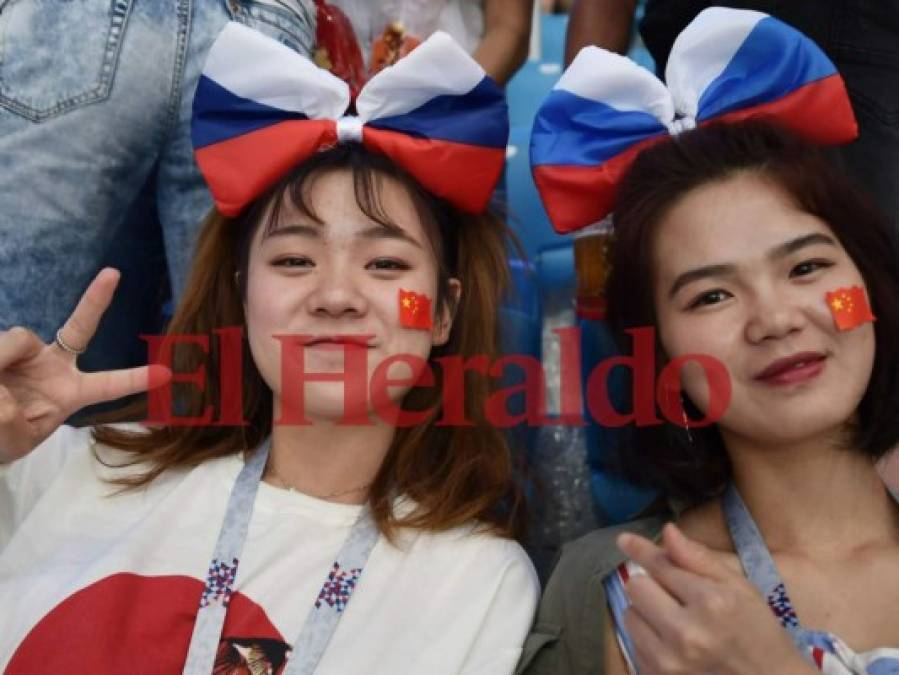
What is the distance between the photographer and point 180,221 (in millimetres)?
2021

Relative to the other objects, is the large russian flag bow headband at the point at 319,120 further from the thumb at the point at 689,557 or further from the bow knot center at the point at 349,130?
the thumb at the point at 689,557

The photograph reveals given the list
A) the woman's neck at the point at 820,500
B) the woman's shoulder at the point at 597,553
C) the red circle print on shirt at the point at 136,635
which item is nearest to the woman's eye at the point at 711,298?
the woman's neck at the point at 820,500

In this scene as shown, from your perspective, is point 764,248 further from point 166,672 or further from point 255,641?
point 166,672

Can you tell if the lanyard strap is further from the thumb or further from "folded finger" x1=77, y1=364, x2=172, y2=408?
the thumb

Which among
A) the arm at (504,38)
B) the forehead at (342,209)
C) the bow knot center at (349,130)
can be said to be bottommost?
the forehead at (342,209)

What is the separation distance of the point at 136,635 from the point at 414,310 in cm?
65

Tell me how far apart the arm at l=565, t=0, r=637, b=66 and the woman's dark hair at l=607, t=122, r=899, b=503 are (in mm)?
674

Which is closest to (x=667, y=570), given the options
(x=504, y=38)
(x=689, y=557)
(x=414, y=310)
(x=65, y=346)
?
(x=689, y=557)

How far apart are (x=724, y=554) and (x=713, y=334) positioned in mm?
A: 366

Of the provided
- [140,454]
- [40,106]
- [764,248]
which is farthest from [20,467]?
[764,248]

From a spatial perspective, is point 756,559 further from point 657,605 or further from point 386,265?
point 386,265

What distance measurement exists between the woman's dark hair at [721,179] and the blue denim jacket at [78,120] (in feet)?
2.56

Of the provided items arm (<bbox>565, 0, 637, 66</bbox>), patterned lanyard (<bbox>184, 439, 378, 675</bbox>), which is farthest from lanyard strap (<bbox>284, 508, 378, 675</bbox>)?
arm (<bbox>565, 0, 637, 66</bbox>)

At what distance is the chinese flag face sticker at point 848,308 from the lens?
155 cm
